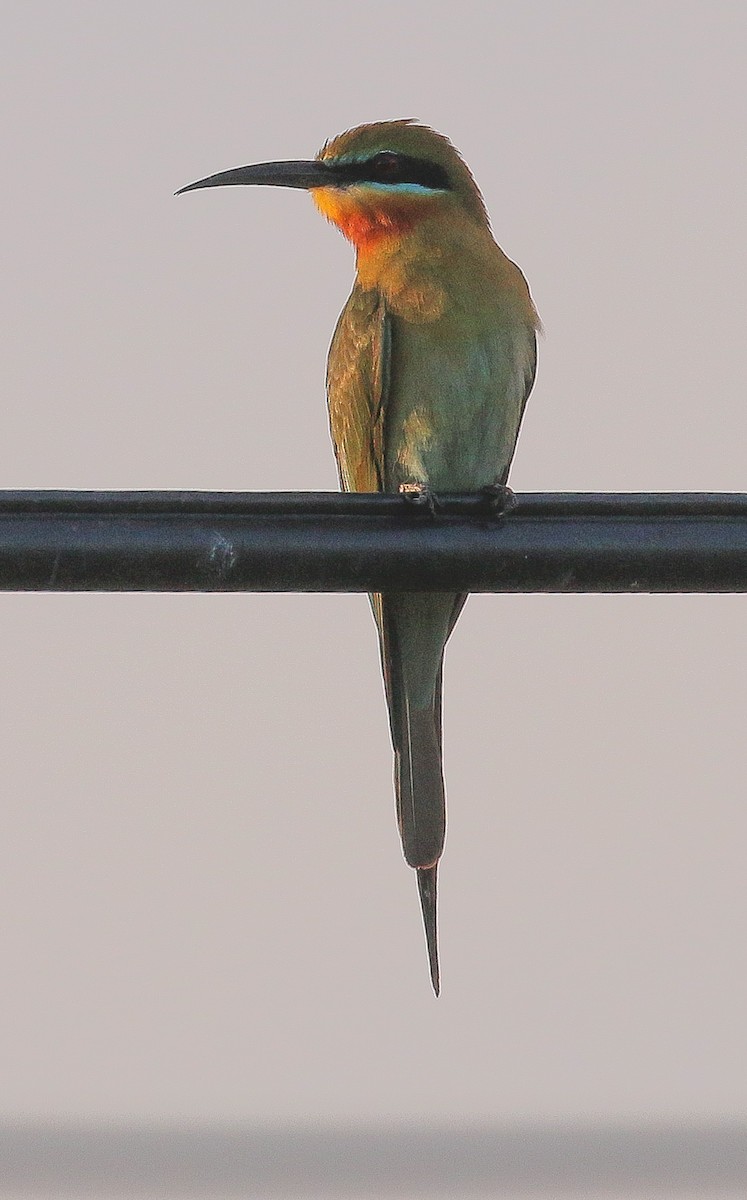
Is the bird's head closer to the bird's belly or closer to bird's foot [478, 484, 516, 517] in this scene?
the bird's belly

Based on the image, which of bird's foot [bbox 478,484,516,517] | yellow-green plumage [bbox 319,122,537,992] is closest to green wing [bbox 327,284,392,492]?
yellow-green plumage [bbox 319,122,537,992]

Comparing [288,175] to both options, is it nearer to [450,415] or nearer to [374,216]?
[374,216]

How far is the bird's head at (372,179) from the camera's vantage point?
1.47m

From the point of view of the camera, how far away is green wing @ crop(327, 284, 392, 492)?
4.56ft

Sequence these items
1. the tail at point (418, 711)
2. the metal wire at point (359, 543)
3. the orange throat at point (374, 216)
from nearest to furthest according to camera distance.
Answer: the metal wire at point (359, 543), the tail at point (418, 711), the orange throat at point (374, 216)

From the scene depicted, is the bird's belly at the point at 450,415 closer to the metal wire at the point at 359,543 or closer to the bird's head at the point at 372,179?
the bird's head at the point at 372,179

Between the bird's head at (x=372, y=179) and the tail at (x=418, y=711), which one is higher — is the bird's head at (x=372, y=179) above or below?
above

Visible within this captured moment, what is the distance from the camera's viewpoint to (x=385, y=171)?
4.85ft

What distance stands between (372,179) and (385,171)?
0.05 feet

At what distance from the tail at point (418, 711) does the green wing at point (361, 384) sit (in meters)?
0.14

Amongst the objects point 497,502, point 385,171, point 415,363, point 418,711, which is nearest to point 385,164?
point 385,171

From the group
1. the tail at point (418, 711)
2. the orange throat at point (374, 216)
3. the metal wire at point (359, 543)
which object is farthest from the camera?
the orange throat at point (374, 216)

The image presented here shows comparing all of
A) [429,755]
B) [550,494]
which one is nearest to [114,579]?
[550,494]

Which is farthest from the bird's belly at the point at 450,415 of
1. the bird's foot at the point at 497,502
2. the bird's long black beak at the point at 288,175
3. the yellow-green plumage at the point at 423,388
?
the bird's foot at the point at 497,502
